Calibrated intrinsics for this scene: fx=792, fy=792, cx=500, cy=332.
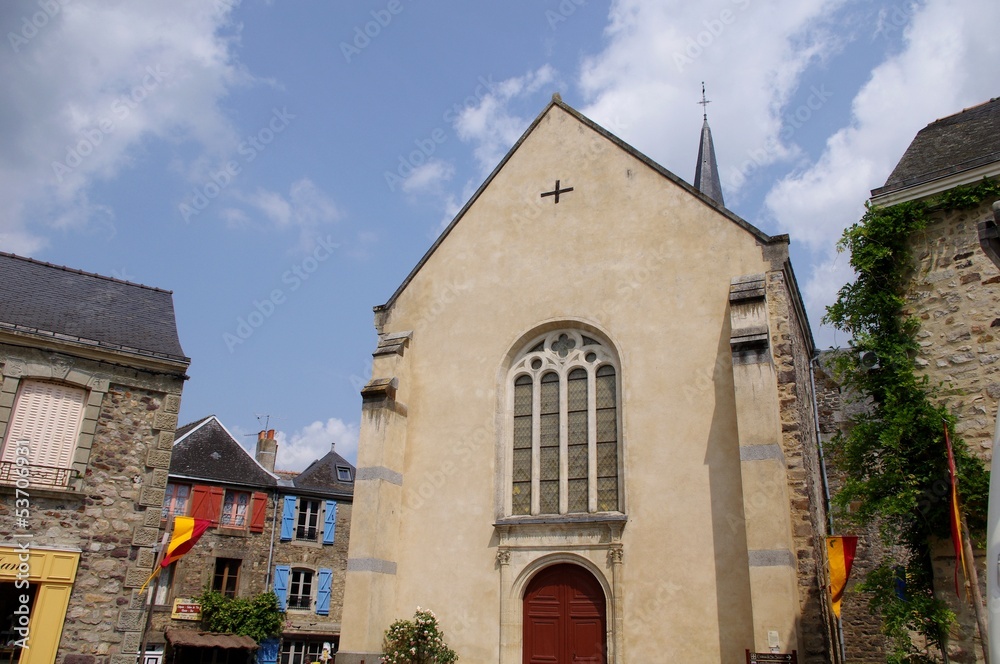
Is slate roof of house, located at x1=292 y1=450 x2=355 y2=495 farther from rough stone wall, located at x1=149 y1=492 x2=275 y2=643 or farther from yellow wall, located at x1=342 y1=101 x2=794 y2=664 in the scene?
yellow wall, located at x1=342 y1=101 x2=794 y2=664

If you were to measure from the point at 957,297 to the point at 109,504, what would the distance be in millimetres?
11467

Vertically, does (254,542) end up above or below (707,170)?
below

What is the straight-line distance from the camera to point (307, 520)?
1009 inches

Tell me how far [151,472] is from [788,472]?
9214mm

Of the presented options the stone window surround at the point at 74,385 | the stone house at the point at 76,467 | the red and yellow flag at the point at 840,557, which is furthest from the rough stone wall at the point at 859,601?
the stone window surround at the point at 74,385

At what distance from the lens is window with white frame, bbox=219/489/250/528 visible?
79.1 feet

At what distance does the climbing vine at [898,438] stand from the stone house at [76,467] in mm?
9697

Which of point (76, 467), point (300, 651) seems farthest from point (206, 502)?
point (76, 467)

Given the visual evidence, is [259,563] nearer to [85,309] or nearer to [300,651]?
[300,651]

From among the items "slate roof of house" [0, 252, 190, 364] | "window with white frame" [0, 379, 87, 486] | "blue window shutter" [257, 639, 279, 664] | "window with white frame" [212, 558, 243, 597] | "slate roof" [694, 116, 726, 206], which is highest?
"slate roof" [694, 116, 726, 206]

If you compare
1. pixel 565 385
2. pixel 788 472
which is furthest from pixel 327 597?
pixel 788 472

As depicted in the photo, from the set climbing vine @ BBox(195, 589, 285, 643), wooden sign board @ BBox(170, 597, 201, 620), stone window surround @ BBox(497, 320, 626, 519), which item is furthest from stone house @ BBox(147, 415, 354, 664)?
stone window surround @ BBox(497, 320, 626, 519)

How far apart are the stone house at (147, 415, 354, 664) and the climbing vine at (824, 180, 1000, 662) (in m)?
19.2

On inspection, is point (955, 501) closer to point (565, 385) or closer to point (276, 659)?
point (565, 385)
